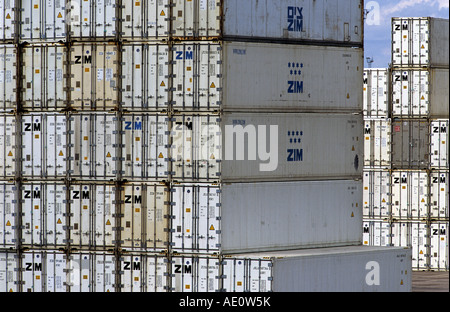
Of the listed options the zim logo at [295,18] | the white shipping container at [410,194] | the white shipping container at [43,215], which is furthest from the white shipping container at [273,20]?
the white shipping container at [410,194]

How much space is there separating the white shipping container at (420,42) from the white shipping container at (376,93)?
925 millimetres

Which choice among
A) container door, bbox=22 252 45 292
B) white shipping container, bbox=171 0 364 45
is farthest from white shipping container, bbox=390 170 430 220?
container door, bbox=22 252 45 292

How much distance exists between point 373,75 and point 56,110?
18.9m

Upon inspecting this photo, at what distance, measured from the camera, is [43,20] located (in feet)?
99.8

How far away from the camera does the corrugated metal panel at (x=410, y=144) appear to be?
41.8 meters

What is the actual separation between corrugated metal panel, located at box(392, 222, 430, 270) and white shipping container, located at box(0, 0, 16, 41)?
21610mm

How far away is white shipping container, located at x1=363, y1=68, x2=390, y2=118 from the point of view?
140 feet

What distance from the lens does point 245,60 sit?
96.3ft

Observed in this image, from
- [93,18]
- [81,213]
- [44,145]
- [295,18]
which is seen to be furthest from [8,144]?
[295,18]

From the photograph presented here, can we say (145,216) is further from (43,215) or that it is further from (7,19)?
(7,19)

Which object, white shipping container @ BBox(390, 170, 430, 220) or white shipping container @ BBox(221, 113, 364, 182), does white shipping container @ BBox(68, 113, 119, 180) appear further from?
white shipping container @ BBox(390, 170, 430, 220)

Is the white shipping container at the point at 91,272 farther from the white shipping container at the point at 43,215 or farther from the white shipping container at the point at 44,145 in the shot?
the white shipping container at the point at 44,145

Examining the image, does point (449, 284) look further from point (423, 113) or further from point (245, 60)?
point (245, 60)

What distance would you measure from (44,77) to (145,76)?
3.76 m
